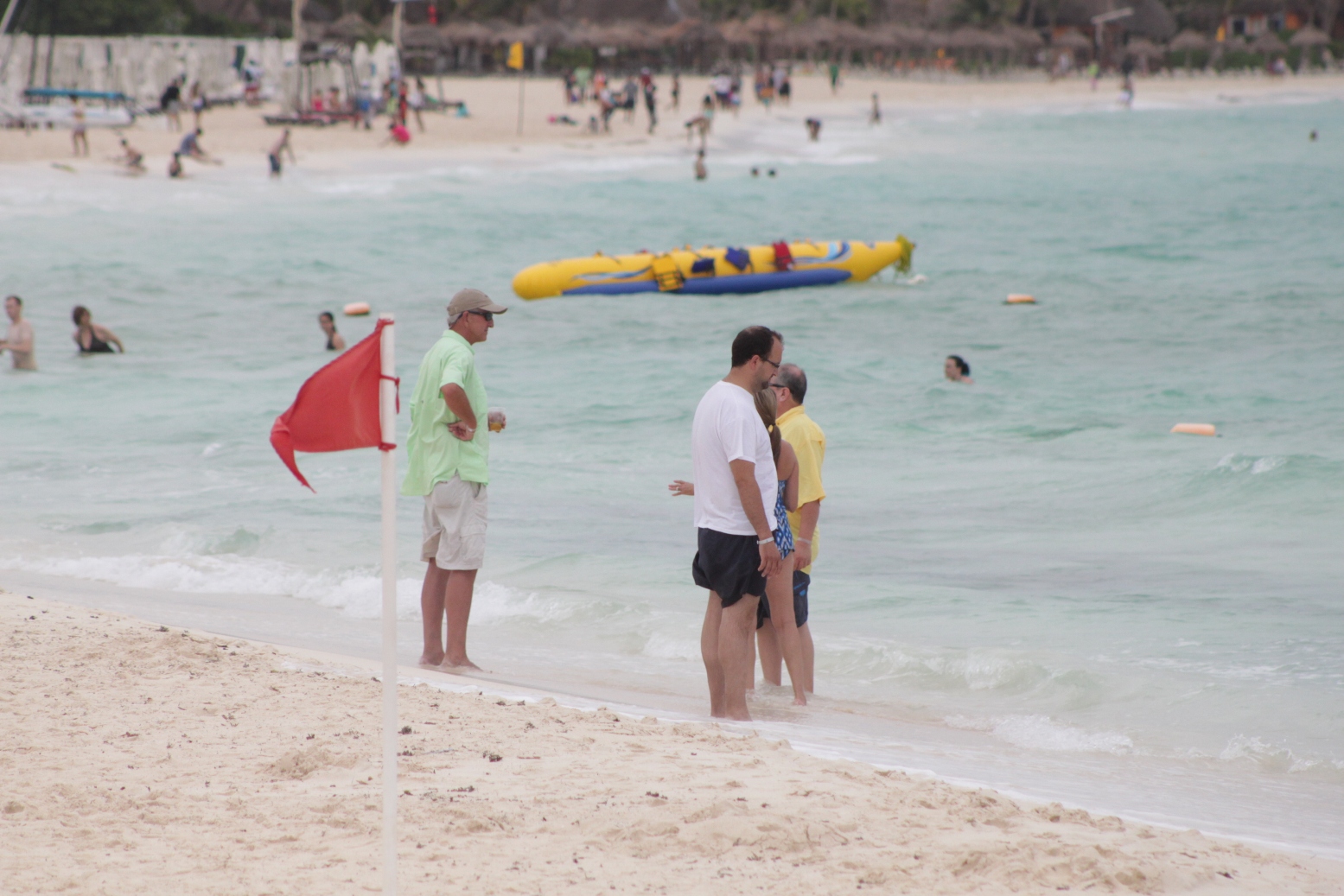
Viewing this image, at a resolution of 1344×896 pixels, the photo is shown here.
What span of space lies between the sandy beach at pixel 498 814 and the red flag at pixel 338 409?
118cm

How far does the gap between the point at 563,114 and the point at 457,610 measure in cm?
4595

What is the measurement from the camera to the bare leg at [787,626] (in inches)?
220

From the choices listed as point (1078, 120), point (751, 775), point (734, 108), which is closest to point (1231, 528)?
point (751, 775)

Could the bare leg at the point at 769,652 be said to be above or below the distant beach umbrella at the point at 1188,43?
below

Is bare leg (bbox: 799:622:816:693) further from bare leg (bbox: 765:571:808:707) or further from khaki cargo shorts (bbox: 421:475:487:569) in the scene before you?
khaki cargo shorts (bbox: 421:475:487:569)

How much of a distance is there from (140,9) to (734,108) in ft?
74.2

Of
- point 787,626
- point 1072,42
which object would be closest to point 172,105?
point 787,626

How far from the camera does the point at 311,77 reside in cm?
4375

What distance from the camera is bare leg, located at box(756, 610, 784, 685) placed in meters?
6.07

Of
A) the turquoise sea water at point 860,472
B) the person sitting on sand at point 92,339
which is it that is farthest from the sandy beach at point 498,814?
the person sitting on sand at point 92,339

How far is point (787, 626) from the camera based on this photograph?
5668 millimetres

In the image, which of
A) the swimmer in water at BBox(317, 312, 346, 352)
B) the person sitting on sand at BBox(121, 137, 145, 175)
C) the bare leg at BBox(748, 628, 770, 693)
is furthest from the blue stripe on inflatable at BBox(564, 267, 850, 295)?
the bare leg at BBox(748, 628, 770, 693)

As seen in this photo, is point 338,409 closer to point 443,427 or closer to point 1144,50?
point 443,427

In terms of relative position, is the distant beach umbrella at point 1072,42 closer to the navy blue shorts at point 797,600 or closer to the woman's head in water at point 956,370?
the woman's head in water at point 956,370
